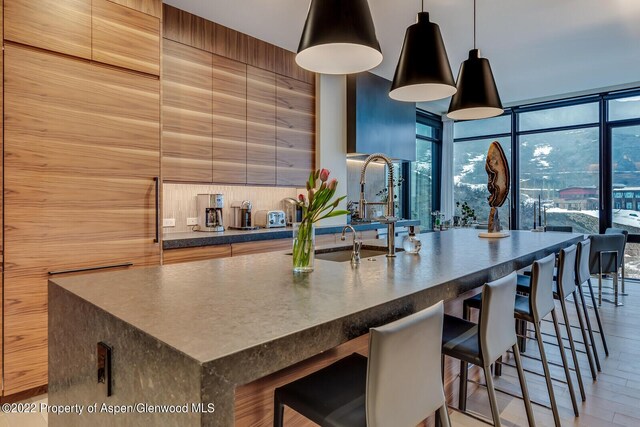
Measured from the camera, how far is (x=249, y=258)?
196 centimetres

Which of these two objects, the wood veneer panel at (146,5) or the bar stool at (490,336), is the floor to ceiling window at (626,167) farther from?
the wood veneer panel at (146,5)

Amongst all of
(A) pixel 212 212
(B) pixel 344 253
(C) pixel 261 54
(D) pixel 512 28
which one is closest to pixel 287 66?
(C) pixel 261 54

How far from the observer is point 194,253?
3.00m

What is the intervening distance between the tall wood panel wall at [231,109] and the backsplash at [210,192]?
0.25 m

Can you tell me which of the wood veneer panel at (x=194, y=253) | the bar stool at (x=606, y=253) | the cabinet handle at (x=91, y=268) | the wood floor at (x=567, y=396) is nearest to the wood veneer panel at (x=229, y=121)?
the wood veneer panel at (x=194, y=253)

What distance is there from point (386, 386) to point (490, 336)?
0.71 meters

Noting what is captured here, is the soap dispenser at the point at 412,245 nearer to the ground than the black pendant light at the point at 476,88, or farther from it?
nearer to the ground

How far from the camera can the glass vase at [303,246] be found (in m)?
1.52

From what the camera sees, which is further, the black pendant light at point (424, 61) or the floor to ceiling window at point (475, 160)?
the floor to ceiling window at point (475, 160)

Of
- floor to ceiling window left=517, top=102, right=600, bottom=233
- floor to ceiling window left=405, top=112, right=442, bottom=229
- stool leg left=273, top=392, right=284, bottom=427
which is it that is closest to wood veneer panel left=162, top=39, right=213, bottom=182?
stool leg left=273, top=392, right=284, bottom=427

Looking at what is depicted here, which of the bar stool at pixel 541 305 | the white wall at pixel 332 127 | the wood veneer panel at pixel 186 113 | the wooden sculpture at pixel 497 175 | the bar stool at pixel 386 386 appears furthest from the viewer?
the white wall at pixel 332 127

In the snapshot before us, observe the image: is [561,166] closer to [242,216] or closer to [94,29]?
[242,216]

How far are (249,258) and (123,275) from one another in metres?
0.62

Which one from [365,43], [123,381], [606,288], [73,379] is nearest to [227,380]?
[123,381]
